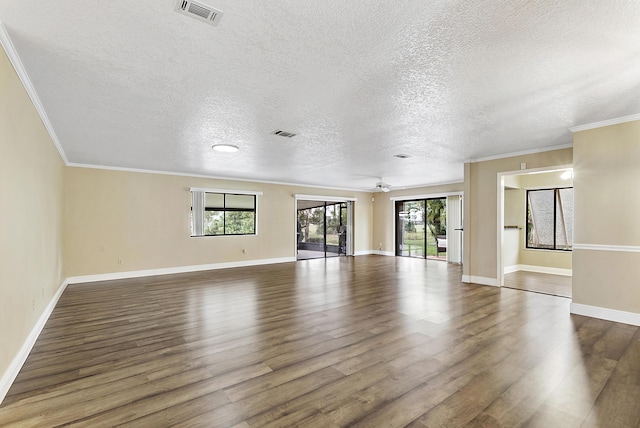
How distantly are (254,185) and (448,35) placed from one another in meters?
7.44

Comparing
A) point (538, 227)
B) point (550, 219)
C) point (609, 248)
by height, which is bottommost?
point (609, 248)

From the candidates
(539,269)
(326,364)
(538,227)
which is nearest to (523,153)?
(538,227)

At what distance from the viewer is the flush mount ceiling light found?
4918 millimetres

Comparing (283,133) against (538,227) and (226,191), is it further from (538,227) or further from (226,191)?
(538,227)

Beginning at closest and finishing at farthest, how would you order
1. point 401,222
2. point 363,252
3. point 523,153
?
point 523,153 < point 401,222 < point 363,252

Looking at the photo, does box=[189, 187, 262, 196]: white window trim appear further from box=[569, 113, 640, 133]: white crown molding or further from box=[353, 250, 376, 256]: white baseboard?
box=[569, 113, 640, 133]: white crown molding

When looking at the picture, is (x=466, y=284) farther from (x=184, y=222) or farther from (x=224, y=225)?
(x=184, y=222)

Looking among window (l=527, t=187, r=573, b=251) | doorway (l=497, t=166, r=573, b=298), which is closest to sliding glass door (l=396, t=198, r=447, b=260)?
doorway (l=497, t=166, r=573, b=298)

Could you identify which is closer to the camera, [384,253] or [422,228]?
[422,228]

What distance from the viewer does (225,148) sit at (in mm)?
5023

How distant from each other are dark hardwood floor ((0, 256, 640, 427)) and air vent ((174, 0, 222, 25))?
2471mm

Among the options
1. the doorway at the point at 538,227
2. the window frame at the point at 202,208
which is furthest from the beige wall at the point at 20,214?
the doorway at the point at 538,227

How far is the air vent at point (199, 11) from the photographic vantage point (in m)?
1.75

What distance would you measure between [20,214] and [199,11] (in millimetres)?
2386
